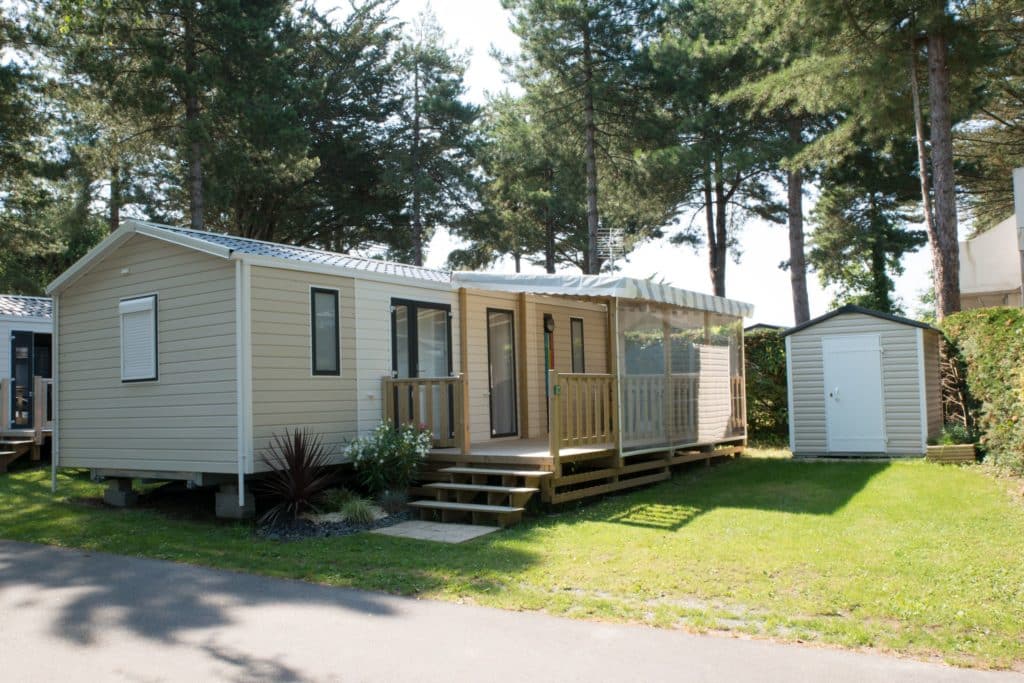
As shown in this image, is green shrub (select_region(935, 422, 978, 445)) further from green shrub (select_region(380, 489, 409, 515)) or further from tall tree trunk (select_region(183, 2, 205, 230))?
tall tree trunk (select_region(183, 2, 205, 230))

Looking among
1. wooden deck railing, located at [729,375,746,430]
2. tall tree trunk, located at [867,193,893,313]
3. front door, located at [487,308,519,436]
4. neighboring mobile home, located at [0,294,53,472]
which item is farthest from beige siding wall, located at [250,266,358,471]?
tall tree trunk, located at [867,193,893,313]

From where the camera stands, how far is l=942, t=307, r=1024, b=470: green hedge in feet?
31.5

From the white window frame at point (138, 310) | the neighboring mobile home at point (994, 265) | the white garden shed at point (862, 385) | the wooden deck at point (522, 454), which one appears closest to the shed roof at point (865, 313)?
the white garden shed at point (862, 385)

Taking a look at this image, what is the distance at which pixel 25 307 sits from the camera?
16.3 meters

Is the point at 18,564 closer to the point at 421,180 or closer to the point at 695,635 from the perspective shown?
the point at 695,635

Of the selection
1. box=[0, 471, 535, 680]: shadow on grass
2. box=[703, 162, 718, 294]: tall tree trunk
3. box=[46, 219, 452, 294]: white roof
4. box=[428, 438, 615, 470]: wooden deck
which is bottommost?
box=[0, 471, 535, 680]: shadow on grass

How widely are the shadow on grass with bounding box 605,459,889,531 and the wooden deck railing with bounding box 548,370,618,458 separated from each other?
831 mm

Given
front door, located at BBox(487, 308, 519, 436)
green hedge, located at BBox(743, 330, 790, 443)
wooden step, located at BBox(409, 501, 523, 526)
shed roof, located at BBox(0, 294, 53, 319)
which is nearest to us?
wooden step, located at BBox(409, 501, 523, 526)

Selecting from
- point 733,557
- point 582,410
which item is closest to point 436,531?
point 582,410

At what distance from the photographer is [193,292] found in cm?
909

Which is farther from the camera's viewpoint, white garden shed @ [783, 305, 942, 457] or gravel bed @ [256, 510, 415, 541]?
white garden shed @ [783, 305, 942, 457]

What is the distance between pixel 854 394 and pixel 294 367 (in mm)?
8583

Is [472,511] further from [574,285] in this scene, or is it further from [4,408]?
[4,408]

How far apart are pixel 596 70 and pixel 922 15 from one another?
766 cm
